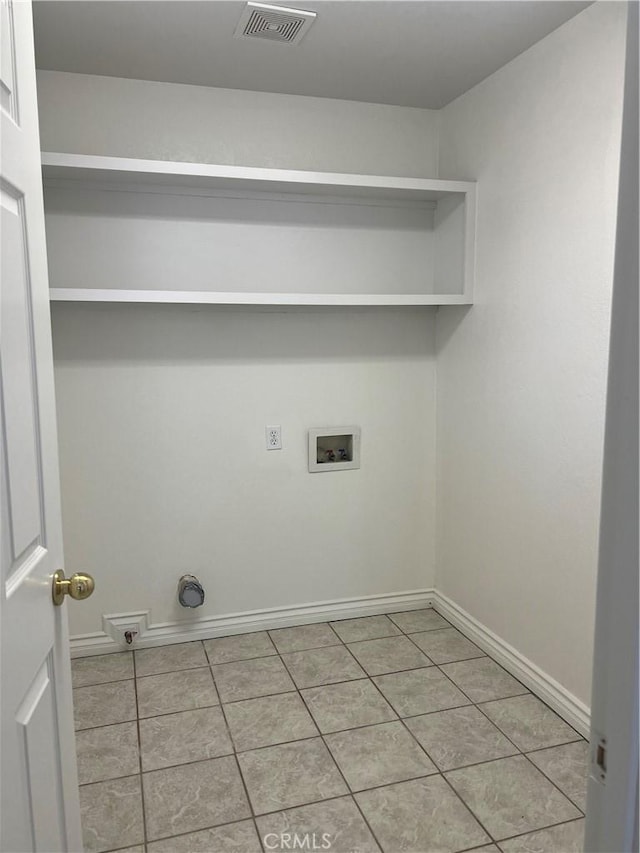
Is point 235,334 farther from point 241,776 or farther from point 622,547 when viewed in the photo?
point 622,547

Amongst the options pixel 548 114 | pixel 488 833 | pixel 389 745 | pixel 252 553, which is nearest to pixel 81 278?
pixel 252 553

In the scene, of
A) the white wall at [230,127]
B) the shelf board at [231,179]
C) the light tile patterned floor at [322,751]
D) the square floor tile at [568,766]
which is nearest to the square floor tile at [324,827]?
the light tile patterned floor at [322,751]

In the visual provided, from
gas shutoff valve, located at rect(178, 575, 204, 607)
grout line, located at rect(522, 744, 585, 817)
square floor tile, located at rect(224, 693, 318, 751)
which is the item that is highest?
gas shutoff valve, located at rect(178, 575, 204, 607)

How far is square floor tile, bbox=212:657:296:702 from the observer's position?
8.14 feet

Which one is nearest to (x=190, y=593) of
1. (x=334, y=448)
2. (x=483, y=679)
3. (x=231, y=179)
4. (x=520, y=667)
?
(x=334, y=448)

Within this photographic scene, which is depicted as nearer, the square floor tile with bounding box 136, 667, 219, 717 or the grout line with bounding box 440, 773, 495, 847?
the grout line with bounding box 440, 773, 495, 847

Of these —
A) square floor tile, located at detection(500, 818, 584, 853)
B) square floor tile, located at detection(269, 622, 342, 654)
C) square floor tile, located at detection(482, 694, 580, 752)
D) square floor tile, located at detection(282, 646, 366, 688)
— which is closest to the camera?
square floor tile, located at detection(500, 818, 584, 853)

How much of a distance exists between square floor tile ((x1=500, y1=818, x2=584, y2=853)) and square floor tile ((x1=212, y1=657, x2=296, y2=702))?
1008 millimetres

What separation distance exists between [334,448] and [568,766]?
5.21ft

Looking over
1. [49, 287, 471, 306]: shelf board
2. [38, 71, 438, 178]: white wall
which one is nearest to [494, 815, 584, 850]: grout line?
[49, 287, 471, 306]: shelf board

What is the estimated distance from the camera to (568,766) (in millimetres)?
2047

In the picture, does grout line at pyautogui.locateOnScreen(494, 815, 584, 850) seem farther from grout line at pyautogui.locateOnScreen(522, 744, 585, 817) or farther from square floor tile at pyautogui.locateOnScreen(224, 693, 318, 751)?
square floor tile at pyautogui.locateOnScreen(224, 693, 318, 751)

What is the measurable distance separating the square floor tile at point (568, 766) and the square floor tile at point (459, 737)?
3.8 inches

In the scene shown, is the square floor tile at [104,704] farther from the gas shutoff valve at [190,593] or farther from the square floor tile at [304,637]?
the square floor tile at [304,637]
